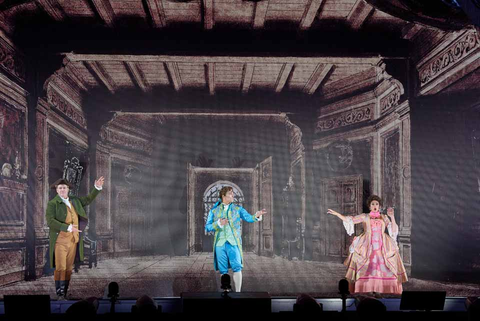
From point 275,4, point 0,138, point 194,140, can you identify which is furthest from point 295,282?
point 0,138

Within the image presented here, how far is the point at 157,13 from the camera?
254 inches

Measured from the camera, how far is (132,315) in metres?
3.08

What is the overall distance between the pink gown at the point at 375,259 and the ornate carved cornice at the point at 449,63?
7.17ft

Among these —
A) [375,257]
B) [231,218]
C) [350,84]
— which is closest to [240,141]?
[350,84]

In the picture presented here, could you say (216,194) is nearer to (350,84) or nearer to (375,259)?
(350,84)

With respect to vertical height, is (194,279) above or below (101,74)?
below

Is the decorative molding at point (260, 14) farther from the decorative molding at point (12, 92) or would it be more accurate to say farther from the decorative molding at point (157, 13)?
the decorative molding at point (12, 92)

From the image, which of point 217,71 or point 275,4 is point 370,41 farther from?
point 217,71

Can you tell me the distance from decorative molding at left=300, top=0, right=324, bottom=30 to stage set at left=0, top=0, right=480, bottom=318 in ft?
0.08

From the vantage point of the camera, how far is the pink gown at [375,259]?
555 cm

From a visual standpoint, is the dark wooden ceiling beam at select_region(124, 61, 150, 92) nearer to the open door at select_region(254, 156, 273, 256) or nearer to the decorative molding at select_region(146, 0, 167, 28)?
the decorative molding at select_region(146, 0, 167, 28)

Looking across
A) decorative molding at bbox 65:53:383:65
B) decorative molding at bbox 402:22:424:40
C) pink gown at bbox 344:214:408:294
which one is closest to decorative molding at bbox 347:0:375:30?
decorative molding at bbox 65:53:383:65

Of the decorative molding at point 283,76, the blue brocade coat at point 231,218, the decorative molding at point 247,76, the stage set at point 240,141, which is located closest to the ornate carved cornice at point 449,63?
the stage set at point 240,141

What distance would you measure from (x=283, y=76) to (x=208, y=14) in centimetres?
210
